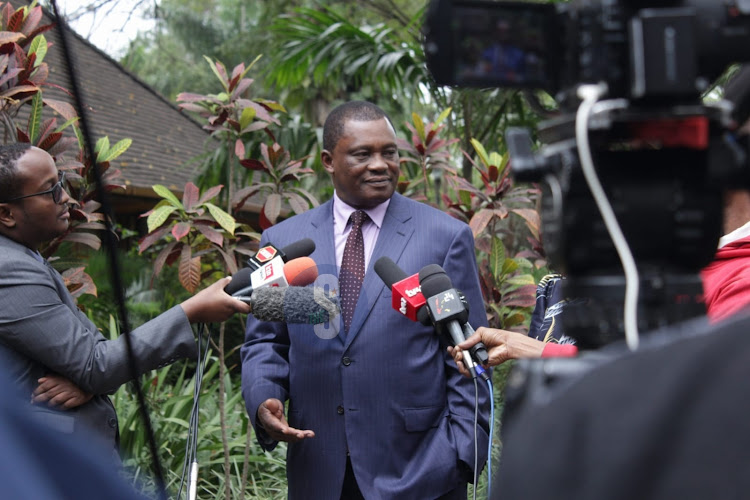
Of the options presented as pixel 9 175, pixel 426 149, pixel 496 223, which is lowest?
pixel 496 223

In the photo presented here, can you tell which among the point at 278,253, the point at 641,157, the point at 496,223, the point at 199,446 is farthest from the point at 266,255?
the point at 199,446

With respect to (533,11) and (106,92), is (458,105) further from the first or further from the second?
(106,92)

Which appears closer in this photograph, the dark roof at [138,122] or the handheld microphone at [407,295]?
the handheld microphone at [407,295]

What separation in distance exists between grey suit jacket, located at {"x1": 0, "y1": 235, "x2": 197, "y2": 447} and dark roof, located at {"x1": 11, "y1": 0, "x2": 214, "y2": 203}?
288 inches

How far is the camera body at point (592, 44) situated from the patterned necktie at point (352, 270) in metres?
1.92

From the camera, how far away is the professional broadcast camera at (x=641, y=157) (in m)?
0.89

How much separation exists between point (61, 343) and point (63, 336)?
0.02 metres

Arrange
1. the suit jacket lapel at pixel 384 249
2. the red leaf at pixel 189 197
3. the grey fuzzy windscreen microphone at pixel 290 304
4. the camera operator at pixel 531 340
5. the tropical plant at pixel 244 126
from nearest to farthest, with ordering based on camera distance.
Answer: the camera operator at pixel 531 340, the grey fuzzy windscreen microphone at pixel 290 304, the suit jacket lapel at pixel 384 249, the red leaf at pixel 189 197, the tropical plant at pixel 244 126

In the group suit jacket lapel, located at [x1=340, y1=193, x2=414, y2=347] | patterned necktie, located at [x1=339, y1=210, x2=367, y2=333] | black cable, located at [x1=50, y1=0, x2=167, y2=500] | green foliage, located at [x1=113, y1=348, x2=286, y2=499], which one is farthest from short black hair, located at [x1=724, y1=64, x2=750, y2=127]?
green foliage, located at [x1=113, y1=348, x2=286, y2=499]

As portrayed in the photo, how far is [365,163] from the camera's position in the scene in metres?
3.11

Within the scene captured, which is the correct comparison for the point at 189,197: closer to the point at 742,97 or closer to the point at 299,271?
the point at 299,271

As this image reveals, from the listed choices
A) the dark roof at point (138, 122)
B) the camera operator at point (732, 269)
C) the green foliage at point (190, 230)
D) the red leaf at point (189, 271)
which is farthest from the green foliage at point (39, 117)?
the dark roof at point (138, 122)

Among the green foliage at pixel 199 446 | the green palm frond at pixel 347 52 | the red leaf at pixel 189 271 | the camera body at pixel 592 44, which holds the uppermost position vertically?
the green palm frond at pixel 347 52

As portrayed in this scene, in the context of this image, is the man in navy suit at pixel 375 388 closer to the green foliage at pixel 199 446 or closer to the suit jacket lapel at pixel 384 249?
the suit jacket lapel at pixel 384 249
